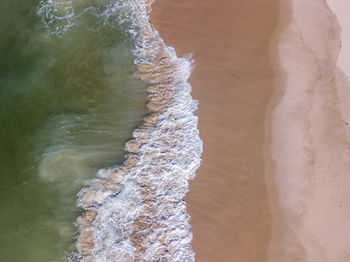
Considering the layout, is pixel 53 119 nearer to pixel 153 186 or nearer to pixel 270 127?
pixel 153 186

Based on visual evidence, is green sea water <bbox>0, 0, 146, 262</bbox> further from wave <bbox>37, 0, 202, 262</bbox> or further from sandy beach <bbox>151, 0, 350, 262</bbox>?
sandy beach <bbox>151, 0, 350, 262</bbox>

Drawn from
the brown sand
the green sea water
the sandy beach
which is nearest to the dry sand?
the sandy beach

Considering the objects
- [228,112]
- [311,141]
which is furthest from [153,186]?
[311,141]

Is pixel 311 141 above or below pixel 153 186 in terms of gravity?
above

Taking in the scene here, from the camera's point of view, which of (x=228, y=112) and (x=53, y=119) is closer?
(x=228, y=112)

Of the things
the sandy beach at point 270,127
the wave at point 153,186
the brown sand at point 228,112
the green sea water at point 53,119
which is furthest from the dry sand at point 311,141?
the green sea water at point 53,119

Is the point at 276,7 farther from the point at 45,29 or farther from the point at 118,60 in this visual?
the point at 45,29

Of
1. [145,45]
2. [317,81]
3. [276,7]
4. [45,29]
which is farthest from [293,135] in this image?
[45,29]
